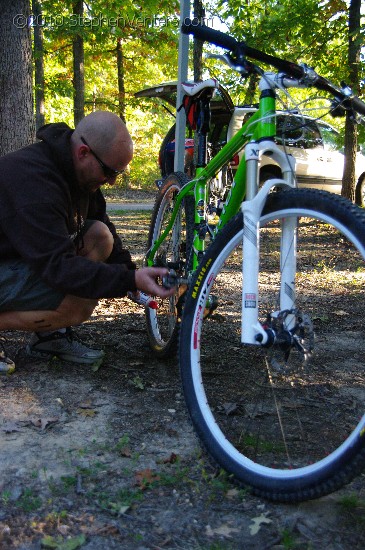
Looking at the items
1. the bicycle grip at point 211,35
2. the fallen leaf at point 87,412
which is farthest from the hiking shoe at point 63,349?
the bicycle grip at point 211,35

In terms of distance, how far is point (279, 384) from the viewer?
2771mm

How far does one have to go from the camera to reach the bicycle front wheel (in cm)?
173

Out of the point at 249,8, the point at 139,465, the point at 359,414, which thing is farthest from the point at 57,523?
the point at 249,8

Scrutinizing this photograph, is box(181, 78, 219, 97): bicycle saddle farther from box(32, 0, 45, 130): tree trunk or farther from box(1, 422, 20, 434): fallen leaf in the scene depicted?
box(32, 0, 45, 130): tree trunk

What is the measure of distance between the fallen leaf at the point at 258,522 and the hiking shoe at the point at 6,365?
1.65 meters

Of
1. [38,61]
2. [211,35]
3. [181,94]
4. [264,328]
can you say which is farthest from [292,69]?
[38,61]

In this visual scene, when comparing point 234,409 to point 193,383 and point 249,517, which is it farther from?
point 249,517

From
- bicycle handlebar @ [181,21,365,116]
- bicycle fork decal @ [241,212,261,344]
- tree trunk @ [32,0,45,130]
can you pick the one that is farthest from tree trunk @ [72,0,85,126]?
bicycle fork decal @ [241,212,261,344]

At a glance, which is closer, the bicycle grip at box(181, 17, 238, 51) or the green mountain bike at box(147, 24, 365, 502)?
the green mountain bike at box(147, 24, 365, 502)

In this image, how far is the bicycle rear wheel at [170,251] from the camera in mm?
3109

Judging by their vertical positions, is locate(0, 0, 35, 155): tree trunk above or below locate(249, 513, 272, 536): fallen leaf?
above

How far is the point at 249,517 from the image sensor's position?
1.79m

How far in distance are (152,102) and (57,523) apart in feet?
59.6

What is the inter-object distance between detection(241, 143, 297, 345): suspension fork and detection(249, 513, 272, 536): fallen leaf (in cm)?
55
